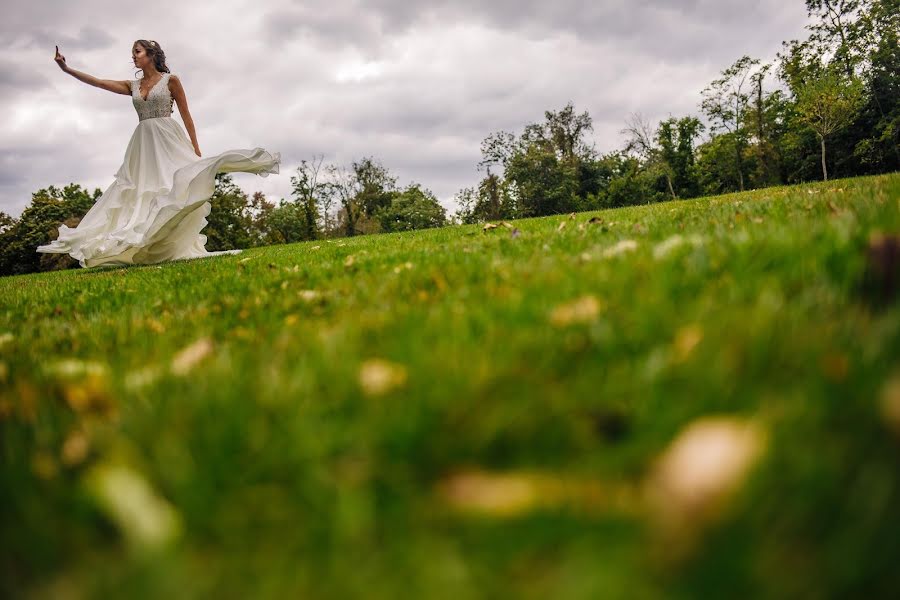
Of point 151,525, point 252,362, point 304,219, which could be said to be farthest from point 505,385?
point 304,219

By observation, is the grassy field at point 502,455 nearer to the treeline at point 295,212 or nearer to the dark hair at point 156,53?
the dark hair at point 156,53

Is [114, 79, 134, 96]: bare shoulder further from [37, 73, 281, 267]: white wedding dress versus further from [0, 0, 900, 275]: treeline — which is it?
[0, 0, 900, 275]: treeline

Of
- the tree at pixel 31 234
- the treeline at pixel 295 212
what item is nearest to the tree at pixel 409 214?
the treeline at pixel 295 212

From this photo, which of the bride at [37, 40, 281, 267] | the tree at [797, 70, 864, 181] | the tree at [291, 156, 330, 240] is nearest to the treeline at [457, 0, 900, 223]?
the tree at [797, 70, 864, 181]

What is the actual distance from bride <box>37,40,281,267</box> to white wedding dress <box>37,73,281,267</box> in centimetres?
1

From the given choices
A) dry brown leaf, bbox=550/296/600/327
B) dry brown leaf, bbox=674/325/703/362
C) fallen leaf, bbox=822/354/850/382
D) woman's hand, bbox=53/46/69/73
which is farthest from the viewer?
woman's hand, bbox=53/46/69/73

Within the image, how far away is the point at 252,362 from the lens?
1.24 m

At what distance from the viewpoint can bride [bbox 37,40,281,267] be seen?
23.9 ft

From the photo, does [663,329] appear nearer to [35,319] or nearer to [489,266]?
[489,266]

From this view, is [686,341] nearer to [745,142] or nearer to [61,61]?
[61,61]

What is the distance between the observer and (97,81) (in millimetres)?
7523

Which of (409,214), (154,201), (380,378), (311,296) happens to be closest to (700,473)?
(380,378)

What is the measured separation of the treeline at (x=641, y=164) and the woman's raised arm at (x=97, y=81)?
22259mm

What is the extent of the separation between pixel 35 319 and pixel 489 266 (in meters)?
3.00
